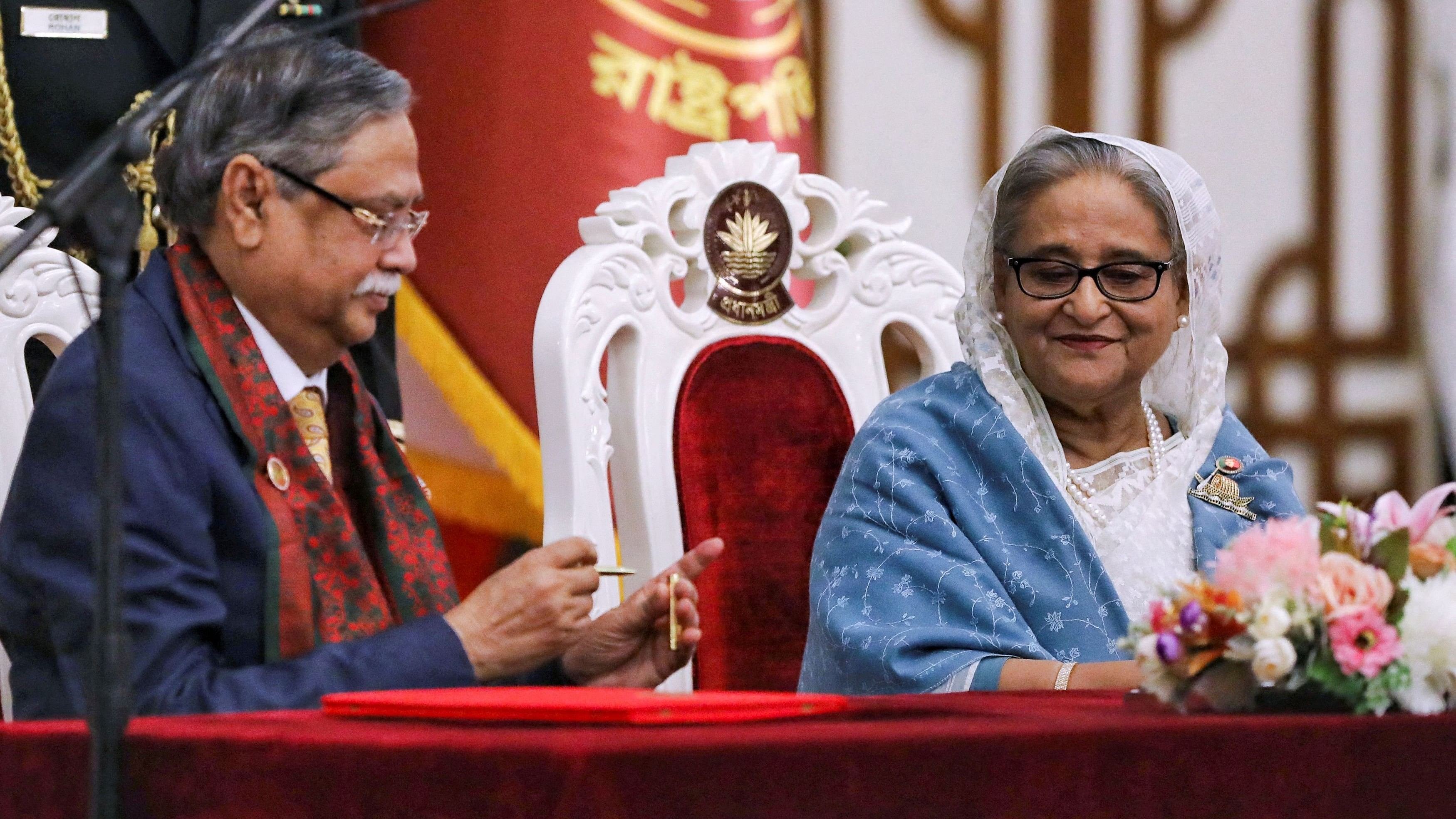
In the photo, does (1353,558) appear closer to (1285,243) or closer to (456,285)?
(456,285)

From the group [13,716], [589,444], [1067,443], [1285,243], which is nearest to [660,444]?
[589,444]

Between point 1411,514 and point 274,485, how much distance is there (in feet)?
3.51

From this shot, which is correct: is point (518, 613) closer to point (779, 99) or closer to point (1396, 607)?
point (1396, 607)

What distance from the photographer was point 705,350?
2246mm

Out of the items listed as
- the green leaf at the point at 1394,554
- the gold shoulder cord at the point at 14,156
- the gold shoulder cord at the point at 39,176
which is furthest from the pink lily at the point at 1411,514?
the gold shoulder cord at the point at 14,156

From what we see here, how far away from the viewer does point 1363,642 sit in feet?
3.86

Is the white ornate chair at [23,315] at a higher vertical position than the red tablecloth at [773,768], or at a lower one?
higher

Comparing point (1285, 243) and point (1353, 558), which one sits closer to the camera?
point (1353, 558)

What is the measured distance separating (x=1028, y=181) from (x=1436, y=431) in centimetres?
207

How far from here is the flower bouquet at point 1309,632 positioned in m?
1.17

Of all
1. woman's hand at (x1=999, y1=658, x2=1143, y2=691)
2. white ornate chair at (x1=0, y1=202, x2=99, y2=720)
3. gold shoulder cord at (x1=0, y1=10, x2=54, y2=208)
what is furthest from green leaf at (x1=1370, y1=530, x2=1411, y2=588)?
gold shoulder cord at (x1=0, y1=10, x2=54, y2=208)

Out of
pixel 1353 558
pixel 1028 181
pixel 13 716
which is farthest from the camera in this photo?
pixel 1028 181

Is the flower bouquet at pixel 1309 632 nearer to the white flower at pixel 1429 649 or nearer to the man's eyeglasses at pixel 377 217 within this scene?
the white flower at pixel 1429 649

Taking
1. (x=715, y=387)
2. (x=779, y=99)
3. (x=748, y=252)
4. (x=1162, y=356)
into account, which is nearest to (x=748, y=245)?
(x=748, y=252)
